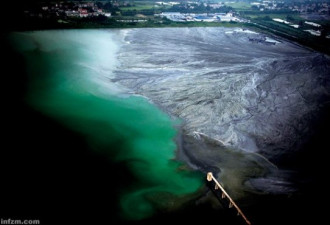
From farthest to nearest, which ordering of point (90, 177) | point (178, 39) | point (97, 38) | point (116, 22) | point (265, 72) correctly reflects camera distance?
point (116, 22), point (178, 39), point (97, 38), point (265, 72), point (90, 177)

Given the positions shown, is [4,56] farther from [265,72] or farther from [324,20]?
[324,20]

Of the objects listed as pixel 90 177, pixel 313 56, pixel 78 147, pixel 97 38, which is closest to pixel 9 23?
pixel 97 38

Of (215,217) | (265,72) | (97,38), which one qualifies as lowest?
(215,217)

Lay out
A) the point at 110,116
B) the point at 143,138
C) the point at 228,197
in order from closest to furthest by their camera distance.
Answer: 1. the point at 228,197
2. the point at 143,138
3. the point at 110,116

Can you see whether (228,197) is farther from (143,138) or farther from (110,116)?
(110,116)

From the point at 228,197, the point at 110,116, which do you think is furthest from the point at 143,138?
the point at 228,197

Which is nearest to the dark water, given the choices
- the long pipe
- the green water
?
the green water

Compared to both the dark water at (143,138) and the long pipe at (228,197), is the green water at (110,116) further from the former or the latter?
the long pipe at (228,197)
